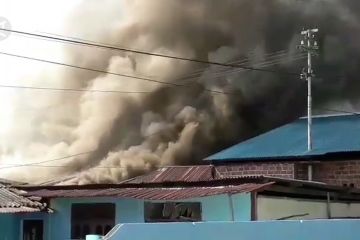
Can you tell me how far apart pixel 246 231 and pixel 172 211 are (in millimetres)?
6341

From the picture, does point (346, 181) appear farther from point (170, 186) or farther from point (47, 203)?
point (47, 203)

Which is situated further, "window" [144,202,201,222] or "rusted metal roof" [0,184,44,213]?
"rusted metal roof" [0,184,44,213]

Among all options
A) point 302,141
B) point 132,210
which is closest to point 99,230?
point 132,210

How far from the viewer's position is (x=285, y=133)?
2642 cm

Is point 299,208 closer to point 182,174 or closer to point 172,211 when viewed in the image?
point 172,211

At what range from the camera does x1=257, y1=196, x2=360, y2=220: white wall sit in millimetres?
13953

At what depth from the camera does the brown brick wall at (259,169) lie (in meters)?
23.3

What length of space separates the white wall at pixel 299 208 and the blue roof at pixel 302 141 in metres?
5.65

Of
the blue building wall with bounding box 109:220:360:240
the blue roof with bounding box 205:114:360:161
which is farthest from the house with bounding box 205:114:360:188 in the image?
the blue building wall with bounding box 109:220:360:240

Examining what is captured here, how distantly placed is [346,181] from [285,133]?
4352 mm

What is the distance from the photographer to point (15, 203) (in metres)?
15.3

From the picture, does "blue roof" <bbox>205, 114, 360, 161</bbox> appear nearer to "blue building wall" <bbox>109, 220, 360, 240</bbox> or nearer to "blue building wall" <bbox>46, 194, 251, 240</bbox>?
"blue building wall" <bbox>46, 194, 251, 240</bbox>

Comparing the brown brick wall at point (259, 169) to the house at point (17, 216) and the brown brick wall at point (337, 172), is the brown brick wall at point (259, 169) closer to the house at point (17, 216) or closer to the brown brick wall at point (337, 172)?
the brown brick wall at point (337, 172)

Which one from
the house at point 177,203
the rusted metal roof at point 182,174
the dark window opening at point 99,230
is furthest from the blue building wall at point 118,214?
the rusted metal roof at point 182,174
